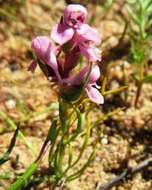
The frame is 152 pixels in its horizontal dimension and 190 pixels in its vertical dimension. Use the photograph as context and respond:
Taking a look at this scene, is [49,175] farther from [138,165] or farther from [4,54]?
[4,54]

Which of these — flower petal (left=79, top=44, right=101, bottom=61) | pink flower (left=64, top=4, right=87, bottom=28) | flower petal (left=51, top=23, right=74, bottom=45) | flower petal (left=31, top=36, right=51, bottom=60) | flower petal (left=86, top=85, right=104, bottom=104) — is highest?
pink flower (left=64, top=4, right=87, bottom=28)

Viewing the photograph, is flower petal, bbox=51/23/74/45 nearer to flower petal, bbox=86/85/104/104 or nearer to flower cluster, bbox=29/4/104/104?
flower cluster, bbox=29/4/104/104

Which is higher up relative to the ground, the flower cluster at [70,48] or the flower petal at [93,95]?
the flower cluster at [70,48]

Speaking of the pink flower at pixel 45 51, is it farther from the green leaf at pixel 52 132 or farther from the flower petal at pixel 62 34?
the green leaf at pixel 52 132

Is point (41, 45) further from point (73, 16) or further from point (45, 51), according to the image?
point (73, 16)

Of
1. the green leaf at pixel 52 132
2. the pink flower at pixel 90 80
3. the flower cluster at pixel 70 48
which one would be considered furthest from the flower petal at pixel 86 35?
the green leaf at pixel 52 132

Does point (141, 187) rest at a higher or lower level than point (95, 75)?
lower

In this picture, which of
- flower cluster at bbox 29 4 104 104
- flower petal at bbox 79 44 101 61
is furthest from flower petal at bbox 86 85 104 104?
flower petal at bbox 79 44 101 61

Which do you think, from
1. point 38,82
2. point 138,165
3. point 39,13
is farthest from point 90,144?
point 39,13
